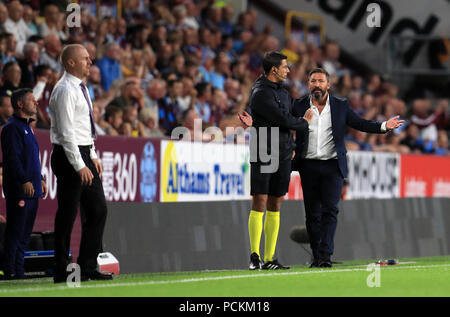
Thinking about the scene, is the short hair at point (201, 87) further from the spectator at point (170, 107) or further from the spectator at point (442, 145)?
the spectator at point (442, 145)

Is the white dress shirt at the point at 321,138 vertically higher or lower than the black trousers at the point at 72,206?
higher

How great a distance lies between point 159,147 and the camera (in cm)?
1433

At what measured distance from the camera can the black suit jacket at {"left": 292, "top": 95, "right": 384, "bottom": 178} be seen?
34.1 feet

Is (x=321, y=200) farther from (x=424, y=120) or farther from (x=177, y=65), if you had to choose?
(x=424, y=120)

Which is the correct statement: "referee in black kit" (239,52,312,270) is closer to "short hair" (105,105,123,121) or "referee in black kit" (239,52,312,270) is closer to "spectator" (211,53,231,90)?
"short hair" (105,105,123,121)

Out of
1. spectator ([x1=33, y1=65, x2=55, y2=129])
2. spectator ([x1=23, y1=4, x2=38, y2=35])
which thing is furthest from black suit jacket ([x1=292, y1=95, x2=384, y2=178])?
spectator ([x1=23, y1=4, x2=38, y2=35])

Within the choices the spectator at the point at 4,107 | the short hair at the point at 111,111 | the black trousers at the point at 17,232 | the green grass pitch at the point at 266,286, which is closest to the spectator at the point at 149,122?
the short hair at the point at 111,111

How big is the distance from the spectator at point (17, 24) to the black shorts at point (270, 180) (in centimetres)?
689

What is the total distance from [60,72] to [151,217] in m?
4.42

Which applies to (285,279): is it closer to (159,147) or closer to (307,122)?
(307,122)

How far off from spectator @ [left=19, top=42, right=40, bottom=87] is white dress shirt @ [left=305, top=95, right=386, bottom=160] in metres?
5.15

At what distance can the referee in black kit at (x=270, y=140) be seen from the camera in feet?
31.6

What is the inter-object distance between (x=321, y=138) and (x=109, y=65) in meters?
6.89

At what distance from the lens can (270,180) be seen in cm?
977
